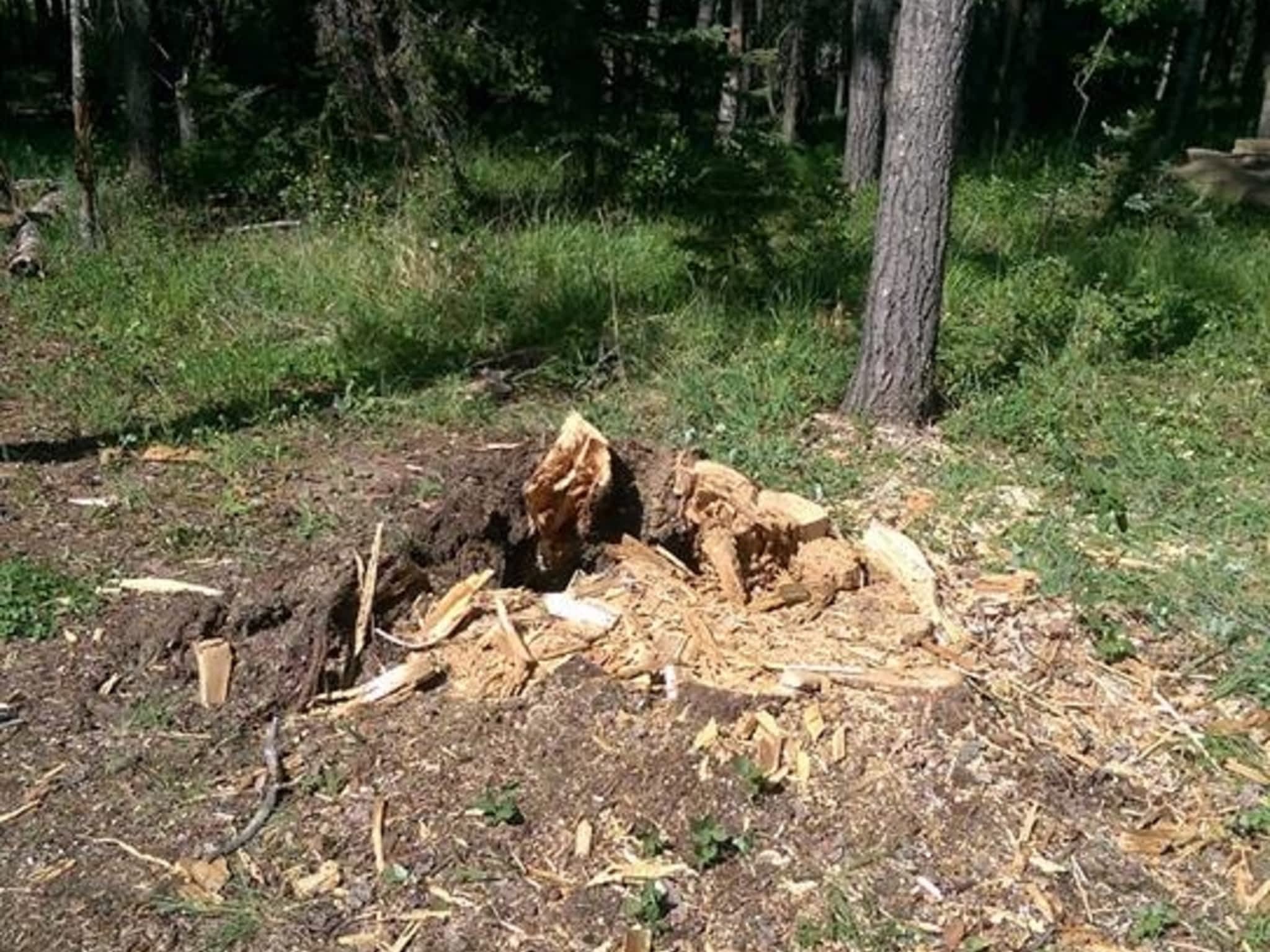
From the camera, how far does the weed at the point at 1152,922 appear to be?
120 inches

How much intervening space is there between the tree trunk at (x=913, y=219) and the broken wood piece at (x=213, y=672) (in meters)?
2.98

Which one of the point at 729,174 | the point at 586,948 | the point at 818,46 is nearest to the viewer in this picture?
the point at 586,948

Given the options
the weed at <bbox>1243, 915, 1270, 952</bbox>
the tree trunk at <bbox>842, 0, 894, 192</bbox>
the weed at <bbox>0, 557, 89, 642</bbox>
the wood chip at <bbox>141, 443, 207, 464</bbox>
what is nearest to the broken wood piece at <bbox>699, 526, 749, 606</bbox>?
the weed at <bbox>1243, 915, 1270, 952</bbox>

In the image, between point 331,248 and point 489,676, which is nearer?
point 489,676

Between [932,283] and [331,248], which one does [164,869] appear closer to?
[932,283]

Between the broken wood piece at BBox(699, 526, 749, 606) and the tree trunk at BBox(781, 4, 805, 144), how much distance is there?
1180 centimetres

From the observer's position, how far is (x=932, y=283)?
5.42 metres

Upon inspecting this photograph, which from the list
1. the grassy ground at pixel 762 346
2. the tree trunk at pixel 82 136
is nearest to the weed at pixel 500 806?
the grassy ground at pixel 762 346

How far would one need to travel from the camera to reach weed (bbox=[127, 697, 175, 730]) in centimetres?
361

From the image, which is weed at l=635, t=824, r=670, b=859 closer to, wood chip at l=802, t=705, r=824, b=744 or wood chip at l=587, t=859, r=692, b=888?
wood chip at l=587, t=859, r=692, b=888

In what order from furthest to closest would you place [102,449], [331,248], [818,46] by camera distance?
[818,46], [331,248], [102,449]

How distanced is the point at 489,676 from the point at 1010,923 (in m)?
1.58

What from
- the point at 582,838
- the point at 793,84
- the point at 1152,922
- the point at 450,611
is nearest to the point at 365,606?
the point at 450,611

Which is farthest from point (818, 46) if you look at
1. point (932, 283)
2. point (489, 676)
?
point (489, 676)
